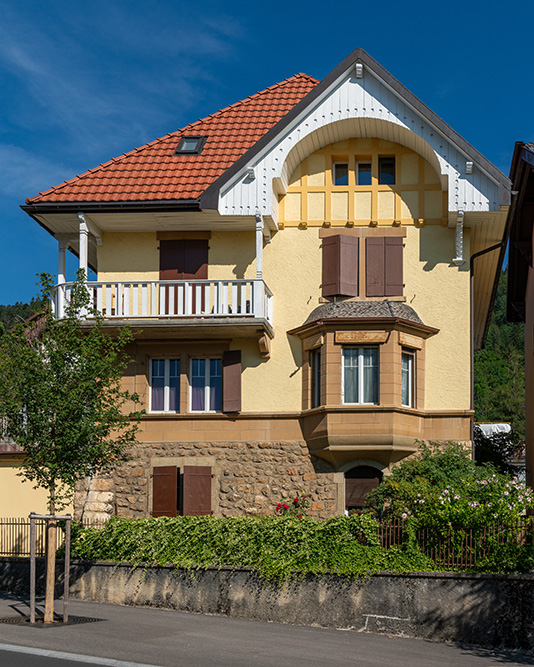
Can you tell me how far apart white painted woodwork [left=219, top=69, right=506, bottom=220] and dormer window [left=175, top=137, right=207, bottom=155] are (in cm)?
268

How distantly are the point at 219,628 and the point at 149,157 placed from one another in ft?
45.2

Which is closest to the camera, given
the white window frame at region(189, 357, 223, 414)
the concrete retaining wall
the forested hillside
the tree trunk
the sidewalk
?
the sidewalk

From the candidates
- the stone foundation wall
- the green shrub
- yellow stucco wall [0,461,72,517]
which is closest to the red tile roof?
the stone foundation wall

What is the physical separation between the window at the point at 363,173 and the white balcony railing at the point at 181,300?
3.85 metres

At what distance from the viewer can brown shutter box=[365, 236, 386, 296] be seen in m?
23.7

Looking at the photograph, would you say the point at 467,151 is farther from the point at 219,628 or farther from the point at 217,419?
the point at 219,628

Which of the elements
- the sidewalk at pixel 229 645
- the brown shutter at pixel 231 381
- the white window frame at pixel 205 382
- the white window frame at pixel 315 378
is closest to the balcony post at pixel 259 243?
the brown shutter at pixel 231 381

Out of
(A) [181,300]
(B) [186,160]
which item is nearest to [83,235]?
(A) [181,300]

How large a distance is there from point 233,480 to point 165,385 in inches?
120

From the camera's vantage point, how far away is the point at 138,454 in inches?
935

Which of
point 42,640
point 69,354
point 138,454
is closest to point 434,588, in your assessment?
point 42,640

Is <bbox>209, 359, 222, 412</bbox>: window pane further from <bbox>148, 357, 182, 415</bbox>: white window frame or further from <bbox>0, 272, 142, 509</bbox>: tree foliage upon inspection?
<bbox>0, 272, 142, 509</bbox>: tree foliage

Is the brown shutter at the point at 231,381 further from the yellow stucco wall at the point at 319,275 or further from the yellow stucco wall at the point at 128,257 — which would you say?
the yellow stucco wall at the point at 128,257

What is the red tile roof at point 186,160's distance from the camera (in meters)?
24.0
